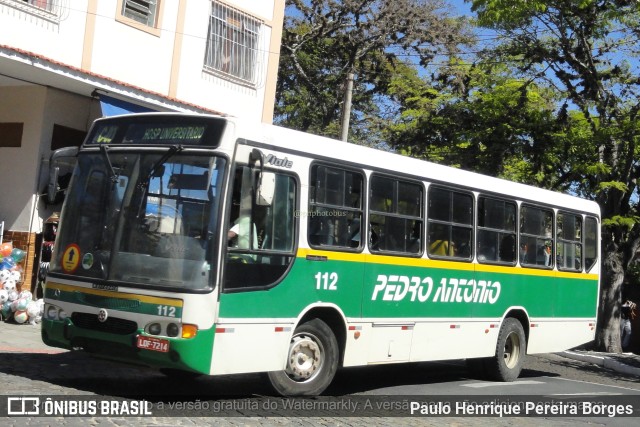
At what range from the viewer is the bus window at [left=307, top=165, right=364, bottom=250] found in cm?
906

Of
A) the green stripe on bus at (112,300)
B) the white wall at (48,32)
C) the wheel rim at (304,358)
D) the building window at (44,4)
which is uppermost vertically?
the building window at (44,4)

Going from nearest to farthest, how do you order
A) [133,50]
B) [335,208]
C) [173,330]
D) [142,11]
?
[173,330], [335,208], [133,50], [142,11]

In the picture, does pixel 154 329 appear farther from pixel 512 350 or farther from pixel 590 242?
pixel 590 242

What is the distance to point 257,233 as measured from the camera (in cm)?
835

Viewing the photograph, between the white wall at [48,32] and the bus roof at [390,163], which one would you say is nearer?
the bus roof at [390,163]

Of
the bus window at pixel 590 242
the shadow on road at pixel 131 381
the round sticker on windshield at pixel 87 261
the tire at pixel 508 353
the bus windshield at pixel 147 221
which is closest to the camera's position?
the bus windshield at pixel 147 221

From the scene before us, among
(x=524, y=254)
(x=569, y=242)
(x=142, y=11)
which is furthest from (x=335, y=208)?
(x=142, y=11)

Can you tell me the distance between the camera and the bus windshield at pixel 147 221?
7.86 metres

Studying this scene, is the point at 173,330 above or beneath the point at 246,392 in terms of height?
above

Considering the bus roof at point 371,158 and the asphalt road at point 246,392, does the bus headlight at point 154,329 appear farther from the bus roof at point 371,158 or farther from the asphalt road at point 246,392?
the bus roof at point 371,158

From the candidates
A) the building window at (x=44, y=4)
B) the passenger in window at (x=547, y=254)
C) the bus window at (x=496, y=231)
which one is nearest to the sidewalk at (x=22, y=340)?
the building window at (x=44, y=4)

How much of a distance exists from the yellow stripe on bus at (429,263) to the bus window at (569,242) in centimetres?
16

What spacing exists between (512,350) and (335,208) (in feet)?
16.3

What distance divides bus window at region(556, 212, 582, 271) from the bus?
2.77 m
